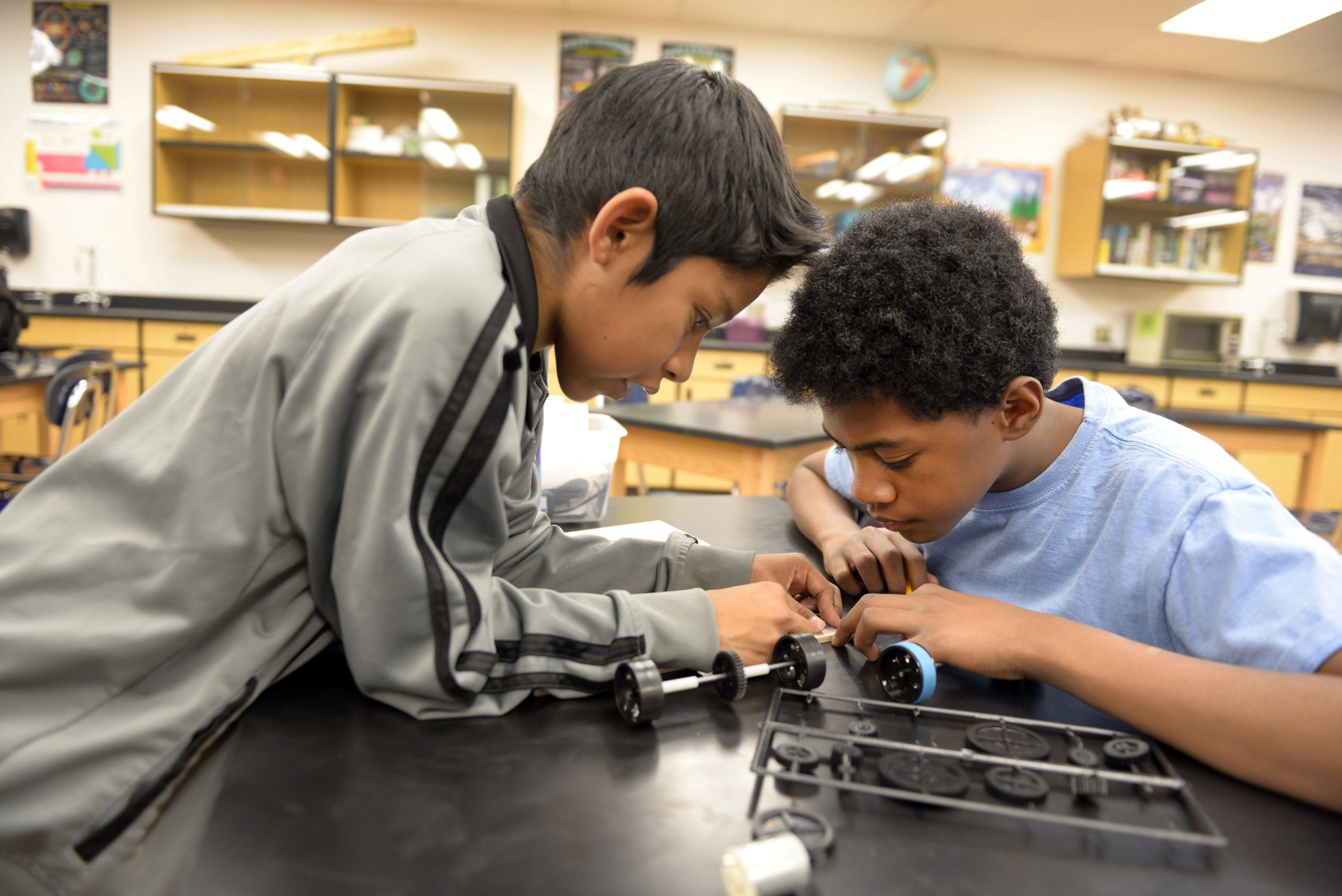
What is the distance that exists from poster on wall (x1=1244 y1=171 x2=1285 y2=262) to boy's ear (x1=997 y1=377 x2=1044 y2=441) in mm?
5974

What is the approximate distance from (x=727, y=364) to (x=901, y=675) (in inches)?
160

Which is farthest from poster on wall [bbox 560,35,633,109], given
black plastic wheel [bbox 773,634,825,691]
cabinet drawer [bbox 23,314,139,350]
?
black plastic wheel [bbox 773,634,825,691]

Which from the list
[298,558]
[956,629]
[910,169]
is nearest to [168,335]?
[910,169]

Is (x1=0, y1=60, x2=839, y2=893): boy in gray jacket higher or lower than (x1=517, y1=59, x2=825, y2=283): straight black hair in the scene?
lower

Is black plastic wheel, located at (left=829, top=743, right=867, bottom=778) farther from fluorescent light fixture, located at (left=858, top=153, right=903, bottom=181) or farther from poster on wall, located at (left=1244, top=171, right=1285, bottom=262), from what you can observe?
poster on wall, located at (left=1244, top=171, right=1285, bottom=262)

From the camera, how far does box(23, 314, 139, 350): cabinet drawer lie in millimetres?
4414

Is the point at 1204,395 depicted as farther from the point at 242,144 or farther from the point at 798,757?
the point at 242,144

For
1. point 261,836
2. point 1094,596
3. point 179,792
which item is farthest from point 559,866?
point 1094,596

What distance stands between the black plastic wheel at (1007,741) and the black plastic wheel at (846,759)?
0.08 m

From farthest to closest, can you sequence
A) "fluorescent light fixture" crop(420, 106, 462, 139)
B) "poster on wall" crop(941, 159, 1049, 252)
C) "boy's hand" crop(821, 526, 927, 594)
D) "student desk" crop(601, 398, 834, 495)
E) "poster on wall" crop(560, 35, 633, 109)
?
"poster on wall" crop(941, 159, 1049, 252)
"poster on wall" crop(560, 35, 633, 109)
"fluorescent light fixture" crop(420, 106, 462, 139)
"student desk" crop(601, 398, 834, 495)
"boy's hand" crop(821, 526, 927, 594)

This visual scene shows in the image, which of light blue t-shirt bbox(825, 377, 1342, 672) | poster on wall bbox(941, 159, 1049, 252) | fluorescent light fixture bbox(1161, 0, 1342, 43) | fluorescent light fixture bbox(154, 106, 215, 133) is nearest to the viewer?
light blue t-shirt bbox(825, 377, 1342, 672)

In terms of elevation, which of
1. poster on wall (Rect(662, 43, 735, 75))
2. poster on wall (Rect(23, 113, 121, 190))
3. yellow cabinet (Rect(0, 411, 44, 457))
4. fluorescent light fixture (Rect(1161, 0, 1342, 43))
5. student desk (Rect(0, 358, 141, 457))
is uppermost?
fluorescent light fixture (Rect(1161, 0, 1342, 43))

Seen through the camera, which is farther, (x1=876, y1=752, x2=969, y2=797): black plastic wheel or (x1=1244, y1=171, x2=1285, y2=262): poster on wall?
(x1=1244, y1=171, x2=1285, y2=262): poster on wall

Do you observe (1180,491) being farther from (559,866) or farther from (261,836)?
(261,836)
